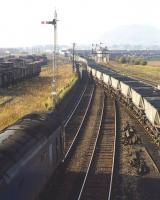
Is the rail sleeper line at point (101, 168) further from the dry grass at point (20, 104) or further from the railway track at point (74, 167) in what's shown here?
the dry grass at point (20, 104)

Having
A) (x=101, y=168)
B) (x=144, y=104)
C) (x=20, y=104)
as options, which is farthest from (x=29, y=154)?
(x=20, y=104)

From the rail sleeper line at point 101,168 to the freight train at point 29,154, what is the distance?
6.79ft

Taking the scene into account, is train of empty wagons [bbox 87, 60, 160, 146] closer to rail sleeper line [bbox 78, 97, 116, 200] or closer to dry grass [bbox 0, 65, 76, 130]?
rail sleeper line [bbox 78, 97, 116, 200]

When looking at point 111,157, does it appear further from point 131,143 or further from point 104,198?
point 104,198

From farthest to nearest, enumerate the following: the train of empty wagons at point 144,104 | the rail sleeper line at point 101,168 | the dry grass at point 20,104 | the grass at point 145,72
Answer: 1. the grass at point 145,72
2. the dry grass at point 20,104
3. the train of empty wagons at point 144,104
4. the rail sleeper line at point 101,168

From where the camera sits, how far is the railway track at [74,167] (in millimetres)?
17922

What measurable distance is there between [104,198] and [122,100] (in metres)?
27.3

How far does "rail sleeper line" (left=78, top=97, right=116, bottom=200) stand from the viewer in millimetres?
18250

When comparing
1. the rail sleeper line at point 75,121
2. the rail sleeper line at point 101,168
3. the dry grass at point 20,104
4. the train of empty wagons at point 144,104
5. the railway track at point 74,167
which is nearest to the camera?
the railway track at point 74,167

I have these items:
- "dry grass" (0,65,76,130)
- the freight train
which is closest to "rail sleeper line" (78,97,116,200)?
the freight train

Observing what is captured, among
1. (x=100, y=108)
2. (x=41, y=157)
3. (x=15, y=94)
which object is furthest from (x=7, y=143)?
(x=15, y=94)

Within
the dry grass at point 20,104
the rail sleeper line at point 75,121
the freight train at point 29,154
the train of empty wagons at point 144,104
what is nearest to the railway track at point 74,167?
the rail sleeper line at point 75,121

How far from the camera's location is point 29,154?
13.5 meters

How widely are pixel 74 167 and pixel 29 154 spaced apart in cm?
886
